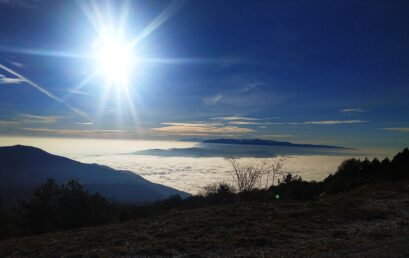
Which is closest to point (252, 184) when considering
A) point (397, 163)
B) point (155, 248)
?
point (155, 248)

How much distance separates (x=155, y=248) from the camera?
31.4 ft

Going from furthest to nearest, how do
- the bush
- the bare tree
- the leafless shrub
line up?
the bush
the bare tree
the leafless shrub

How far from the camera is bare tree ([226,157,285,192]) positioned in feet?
79.3

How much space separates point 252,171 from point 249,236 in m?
14.1

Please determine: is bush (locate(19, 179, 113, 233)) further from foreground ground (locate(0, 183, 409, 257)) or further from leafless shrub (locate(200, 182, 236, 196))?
foreground ground (locate(0, 183, 409, 257))

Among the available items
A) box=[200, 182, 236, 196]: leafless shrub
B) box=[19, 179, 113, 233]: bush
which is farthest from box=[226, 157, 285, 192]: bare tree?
box=[19, 179, 113, 233]: bush

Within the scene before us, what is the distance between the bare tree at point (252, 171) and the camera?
952 inches

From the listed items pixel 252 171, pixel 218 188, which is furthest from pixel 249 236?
pixel 252 171

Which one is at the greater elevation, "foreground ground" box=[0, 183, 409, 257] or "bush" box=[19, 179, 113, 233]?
"foreground ground" box=[0, 183, 409, 257]

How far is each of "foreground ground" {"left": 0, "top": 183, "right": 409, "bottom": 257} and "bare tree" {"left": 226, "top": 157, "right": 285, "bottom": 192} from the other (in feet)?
27.6

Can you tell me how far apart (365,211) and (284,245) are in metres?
6.40

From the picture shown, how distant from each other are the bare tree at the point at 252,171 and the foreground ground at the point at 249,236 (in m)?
8.41

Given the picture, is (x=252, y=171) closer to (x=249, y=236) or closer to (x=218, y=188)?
(x=218, y=188)

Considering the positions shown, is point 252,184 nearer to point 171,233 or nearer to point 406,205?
point 406,205
